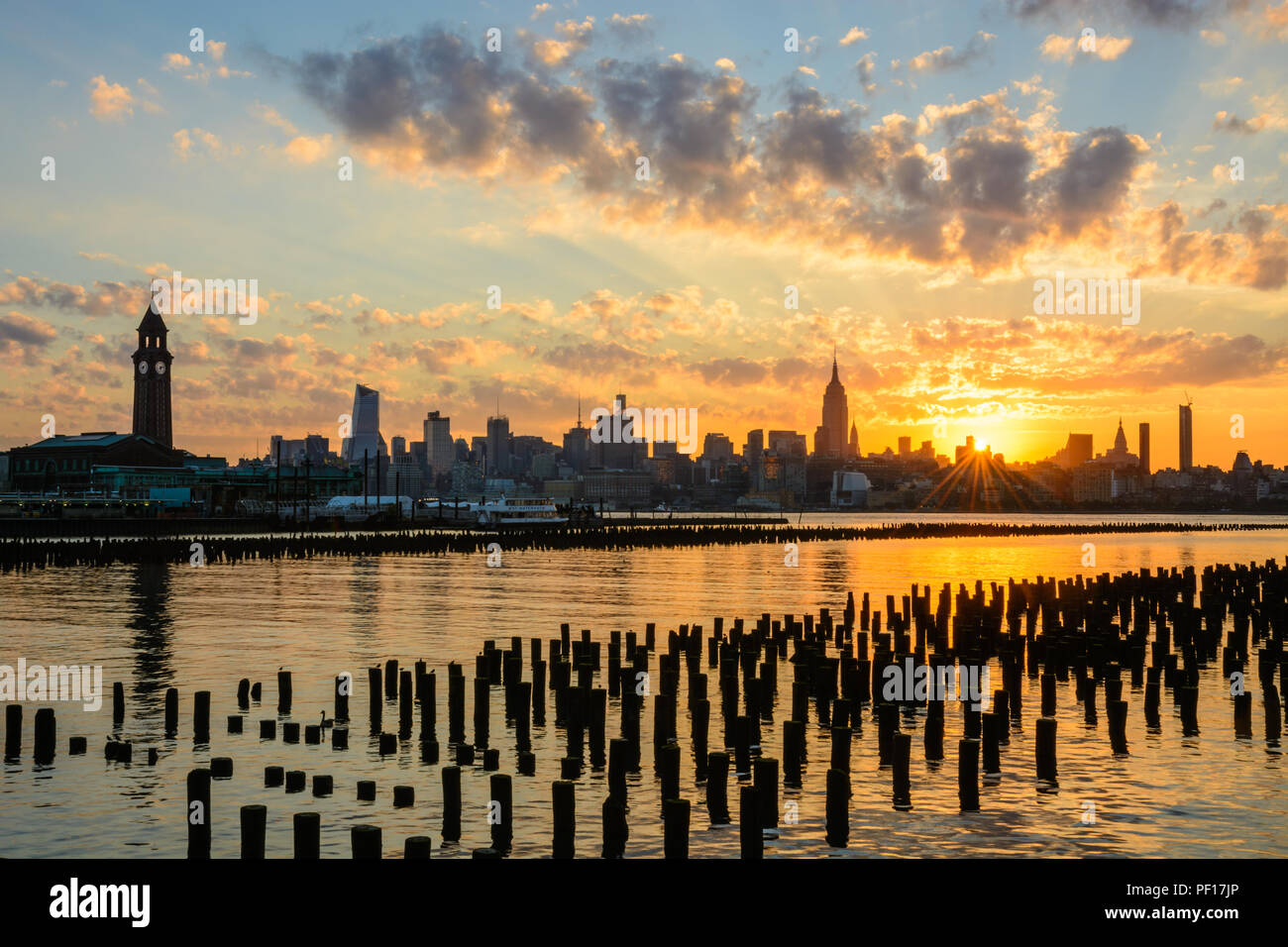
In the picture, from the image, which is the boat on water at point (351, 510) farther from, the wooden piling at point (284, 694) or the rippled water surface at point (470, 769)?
the wooden piling at point (284, 694)

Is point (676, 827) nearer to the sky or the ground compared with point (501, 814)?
nearer to the sky

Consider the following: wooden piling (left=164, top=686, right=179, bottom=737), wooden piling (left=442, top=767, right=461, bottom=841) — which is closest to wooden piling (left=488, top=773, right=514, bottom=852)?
wooden piling (left=442, top=767, right=461, bottom=841)

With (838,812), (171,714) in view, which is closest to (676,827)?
(838,812)

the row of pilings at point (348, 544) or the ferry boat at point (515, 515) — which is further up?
the ferry boat at point (515, 515)

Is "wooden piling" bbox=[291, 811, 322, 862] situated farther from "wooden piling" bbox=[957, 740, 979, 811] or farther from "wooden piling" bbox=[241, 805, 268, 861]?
"wooden piling" bbox=[957, 740, 979, 811]

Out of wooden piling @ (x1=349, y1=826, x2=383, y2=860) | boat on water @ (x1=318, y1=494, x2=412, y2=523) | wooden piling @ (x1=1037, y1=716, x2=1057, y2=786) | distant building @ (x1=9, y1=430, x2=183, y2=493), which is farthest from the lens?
distant building @ (x1=9, y1=430, x2=183, y2=493)

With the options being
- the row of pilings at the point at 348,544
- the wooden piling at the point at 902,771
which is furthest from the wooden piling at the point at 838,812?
the row of pilings at the point at 348,544

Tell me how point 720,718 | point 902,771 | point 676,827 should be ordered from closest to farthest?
1. point 676,827
2. point 902,771
3. point 720,718

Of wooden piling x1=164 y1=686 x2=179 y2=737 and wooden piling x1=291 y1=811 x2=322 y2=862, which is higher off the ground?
wooden piling x1=291 y1=811 x2=322 y2=862

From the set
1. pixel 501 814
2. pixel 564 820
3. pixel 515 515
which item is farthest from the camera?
pixel 515 515

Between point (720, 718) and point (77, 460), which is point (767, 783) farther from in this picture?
point (77, 460)

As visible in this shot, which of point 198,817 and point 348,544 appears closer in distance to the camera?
point 198,817
